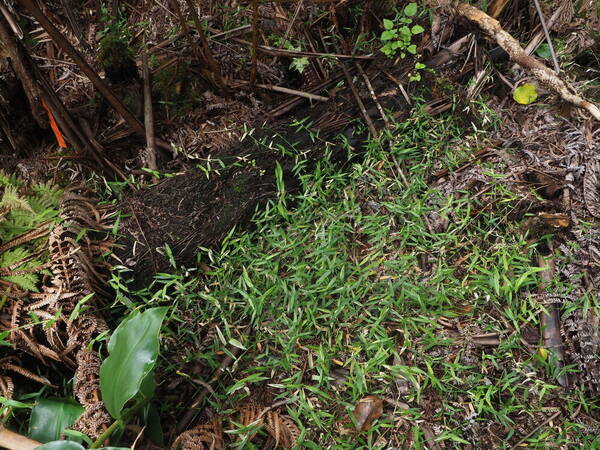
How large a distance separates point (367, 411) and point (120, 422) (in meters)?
0.83

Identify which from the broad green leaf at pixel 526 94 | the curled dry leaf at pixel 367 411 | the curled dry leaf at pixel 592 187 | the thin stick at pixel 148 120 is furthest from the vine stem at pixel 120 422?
the broad green leaf at pixel 526 94

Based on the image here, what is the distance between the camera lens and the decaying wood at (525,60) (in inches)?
74.5

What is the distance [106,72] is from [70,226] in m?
0.81

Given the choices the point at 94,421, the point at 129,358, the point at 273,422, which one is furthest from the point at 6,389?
the point at 273,422

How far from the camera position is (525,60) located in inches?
77.1

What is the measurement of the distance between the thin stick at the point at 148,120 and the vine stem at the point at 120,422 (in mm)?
1037

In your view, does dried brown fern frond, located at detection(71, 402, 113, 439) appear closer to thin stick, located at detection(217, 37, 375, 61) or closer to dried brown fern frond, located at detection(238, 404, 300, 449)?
dried brown fern frond, located at detection(238, 404, 300, 449)

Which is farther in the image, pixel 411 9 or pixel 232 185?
pixel 411 9

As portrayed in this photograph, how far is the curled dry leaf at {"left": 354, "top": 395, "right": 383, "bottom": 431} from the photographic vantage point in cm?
158

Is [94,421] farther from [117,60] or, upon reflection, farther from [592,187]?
[592,187]

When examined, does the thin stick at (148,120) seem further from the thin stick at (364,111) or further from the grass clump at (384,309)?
the thin stick at (364,111)

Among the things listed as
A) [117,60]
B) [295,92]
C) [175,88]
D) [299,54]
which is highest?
[117,60]

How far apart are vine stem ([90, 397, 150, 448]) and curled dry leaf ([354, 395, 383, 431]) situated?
2.42ft

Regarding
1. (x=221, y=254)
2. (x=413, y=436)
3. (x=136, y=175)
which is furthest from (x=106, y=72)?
(x=413, y=436)
